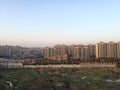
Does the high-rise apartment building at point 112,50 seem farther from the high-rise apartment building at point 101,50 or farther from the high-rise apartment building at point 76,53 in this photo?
the high-rise apartment building at point 76,53

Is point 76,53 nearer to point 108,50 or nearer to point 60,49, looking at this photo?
point 108,50

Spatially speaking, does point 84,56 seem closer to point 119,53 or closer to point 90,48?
point 90,48

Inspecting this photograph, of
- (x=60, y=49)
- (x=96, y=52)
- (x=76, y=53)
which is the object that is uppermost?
(x=60, y=49)

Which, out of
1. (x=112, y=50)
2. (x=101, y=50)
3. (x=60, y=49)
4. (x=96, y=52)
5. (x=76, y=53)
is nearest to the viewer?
(x=112, y=50)

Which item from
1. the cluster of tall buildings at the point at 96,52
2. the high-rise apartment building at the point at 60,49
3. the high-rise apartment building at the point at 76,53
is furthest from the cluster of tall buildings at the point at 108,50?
the high-rise apartment building at the point at 60,49

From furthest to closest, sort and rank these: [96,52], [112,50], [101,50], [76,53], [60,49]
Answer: [60,49] → [76,53] → [96,52] → [101,50] → [112,50]

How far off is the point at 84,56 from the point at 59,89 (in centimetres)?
4102

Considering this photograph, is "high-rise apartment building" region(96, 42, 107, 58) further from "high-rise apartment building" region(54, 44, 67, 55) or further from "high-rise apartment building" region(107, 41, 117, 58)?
"high-rise apartment building" region(54, 44, 67, 55)

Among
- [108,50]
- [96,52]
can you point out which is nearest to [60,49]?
[96,52]

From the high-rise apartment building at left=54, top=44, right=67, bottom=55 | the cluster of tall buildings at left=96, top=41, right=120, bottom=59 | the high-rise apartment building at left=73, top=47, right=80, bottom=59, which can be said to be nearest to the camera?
the cluster of tall buildings at left=96, top=41, right=120, bottom=59

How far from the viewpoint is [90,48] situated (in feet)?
189

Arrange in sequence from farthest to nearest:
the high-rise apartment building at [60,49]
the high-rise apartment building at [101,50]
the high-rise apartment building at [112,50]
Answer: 1. the high-rise apartment building at [60,49]
2. the high-rise apartment building at [101,50]
3. the high-rise apartment building at [112,50]

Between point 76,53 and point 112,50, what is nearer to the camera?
point 112,50

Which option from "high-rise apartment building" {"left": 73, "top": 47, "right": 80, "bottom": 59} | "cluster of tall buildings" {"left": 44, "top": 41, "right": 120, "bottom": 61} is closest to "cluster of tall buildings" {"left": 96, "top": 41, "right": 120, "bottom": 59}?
"cluster of tall buildings" {"left": 44, "top": 41, "right": 120, "bottom": 61}
